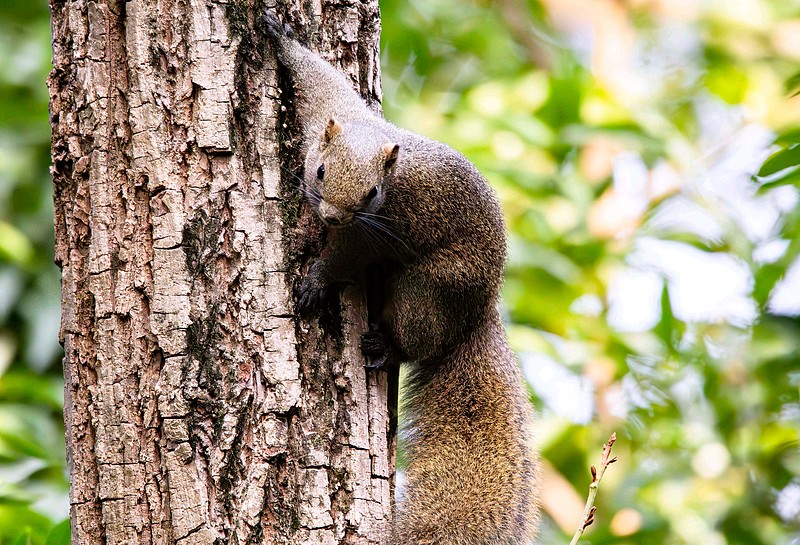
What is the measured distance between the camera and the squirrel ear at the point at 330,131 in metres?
3.06

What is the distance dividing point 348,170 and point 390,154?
0.20m

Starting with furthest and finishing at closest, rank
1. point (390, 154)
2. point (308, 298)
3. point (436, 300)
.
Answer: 1. point (436, 300)
2. point (390, 154)
3. point (308, 298)

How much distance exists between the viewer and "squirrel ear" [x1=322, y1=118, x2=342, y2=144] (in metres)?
3.06

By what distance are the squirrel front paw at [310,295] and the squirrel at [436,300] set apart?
0.22m

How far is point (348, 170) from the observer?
9.97 feet

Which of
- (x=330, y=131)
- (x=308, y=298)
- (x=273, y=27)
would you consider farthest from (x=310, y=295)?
(x=273, y=27)

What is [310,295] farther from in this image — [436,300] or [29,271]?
[29,271]

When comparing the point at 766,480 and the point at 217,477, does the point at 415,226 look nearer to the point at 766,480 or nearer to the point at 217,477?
the point at 217,477

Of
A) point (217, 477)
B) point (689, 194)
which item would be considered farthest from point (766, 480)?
point (217, 477)

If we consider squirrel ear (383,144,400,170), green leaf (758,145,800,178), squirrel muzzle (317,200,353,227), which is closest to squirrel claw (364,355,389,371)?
squirrel muzzle (317,200,353,227)

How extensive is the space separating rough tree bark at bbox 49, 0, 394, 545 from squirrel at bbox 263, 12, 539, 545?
0.28m

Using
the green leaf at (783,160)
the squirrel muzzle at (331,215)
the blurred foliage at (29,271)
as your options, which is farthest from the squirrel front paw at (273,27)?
the blurred foliage at (29,271)

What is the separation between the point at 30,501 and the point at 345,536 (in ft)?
4.35

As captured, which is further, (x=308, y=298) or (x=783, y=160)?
(x=308, y=298)
